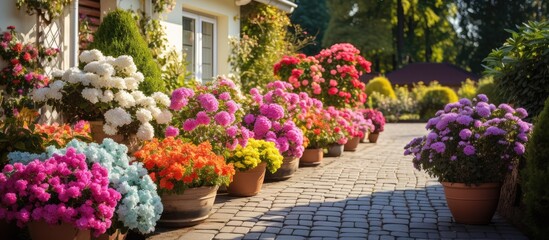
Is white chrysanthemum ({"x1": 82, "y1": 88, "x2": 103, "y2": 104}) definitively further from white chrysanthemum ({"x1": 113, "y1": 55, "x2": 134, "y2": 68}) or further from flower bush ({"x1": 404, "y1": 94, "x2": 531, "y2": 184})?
flower bush ({"x1": 404, "y1": 94, "x2": 531, "y2": 184})

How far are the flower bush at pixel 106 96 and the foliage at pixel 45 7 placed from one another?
190 cm

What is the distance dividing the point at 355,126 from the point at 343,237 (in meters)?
8.90

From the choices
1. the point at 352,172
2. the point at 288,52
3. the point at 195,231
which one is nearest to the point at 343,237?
the point at 195,231

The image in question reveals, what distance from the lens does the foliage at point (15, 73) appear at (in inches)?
323

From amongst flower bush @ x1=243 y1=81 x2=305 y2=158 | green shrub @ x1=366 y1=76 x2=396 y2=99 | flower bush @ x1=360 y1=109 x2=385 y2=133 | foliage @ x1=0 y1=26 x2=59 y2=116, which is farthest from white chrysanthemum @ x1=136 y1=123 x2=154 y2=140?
green shrub @ x1=366 y1=76 x2=396 y2=99

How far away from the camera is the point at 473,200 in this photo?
6.48 m

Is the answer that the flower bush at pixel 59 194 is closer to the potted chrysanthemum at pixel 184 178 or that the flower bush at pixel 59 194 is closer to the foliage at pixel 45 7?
the potted chrysanthemum at pixel 184 178

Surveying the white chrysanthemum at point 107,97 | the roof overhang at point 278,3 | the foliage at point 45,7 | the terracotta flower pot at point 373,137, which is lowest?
the terracotta flower pot at point 373,137

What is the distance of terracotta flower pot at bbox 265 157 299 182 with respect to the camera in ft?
31.3

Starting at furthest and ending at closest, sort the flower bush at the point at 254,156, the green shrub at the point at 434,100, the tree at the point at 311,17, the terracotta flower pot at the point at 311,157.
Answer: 1. the tree at the point at 311,17
2. the green shrub at the point at 434,100
3. the terracotta flower pot at the point at 311,157
4. the flower bush at the point at 254,156

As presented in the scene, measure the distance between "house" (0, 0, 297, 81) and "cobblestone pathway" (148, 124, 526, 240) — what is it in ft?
10.9

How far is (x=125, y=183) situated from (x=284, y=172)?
A: 4.69 metres

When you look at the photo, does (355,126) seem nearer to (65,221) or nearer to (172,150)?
(172,150)

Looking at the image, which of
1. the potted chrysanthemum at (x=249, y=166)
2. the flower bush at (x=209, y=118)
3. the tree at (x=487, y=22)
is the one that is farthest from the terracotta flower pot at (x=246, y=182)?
the tree at (x=487, y=22)
